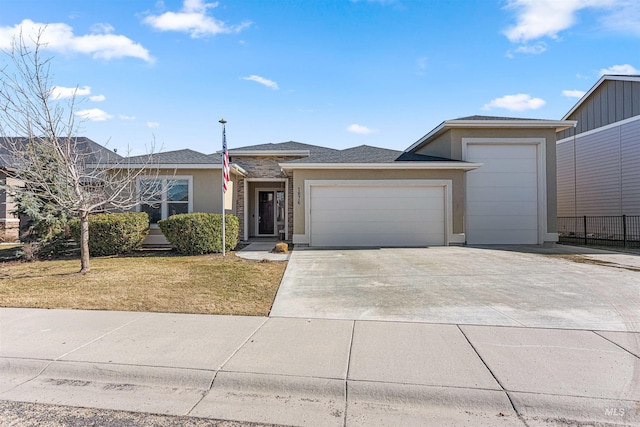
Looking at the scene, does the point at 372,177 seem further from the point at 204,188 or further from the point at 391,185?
the point at 204,188

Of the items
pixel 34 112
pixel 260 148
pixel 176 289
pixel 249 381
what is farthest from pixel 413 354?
pixel 260 148

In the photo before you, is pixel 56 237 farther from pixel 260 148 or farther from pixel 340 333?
pixel 340 333

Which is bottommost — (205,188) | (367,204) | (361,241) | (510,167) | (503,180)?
(361,241)

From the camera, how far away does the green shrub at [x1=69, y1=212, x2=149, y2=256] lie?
1157cm

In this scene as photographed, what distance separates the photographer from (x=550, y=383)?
347 centimetres

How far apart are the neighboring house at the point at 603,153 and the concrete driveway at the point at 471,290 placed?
25.0 ft

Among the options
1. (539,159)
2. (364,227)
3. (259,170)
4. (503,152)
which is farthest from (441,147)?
(259,170)

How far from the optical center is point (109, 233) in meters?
11.6

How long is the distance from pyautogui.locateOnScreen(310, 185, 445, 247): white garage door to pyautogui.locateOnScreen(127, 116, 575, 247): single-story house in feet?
0.12

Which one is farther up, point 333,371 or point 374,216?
point 374,216

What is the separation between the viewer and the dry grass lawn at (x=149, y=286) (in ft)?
20.1

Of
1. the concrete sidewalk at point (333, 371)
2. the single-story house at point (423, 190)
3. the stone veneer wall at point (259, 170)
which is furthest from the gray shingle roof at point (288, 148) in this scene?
the concrete sidewalk at point (333, 371)

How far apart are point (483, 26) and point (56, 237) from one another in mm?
14167

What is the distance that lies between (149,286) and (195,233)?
451 centimetres
